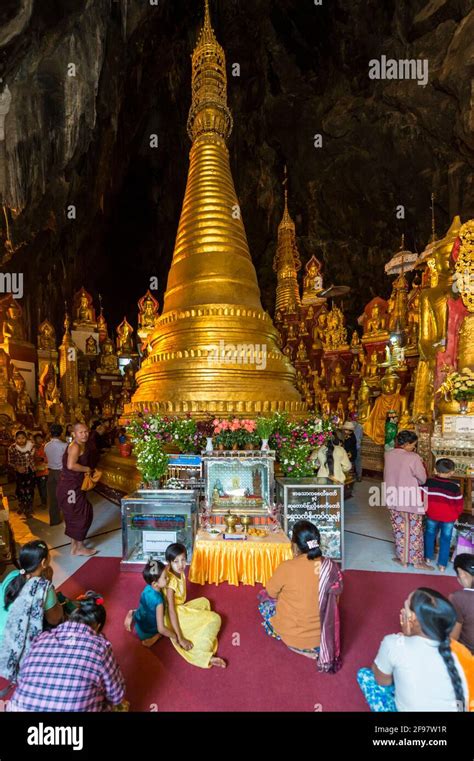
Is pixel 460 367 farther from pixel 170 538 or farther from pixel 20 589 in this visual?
pixel 20 589

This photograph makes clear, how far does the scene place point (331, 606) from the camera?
8.72ft

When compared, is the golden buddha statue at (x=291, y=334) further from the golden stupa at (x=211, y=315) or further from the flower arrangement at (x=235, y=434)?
the flower arrangement at (x=235, y=434)

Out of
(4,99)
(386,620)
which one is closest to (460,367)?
(386,620)

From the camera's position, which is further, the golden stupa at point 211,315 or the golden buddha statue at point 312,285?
the golden buddha statue at point 312,285

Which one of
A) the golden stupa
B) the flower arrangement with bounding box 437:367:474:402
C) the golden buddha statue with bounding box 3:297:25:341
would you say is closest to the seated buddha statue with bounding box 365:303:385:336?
the golden stupa

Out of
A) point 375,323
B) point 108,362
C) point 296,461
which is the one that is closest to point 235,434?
point 296,461

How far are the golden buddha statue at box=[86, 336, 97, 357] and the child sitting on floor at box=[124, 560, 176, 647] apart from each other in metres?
16.1

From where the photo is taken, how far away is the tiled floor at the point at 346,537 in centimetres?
452

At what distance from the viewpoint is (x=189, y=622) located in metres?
3.04

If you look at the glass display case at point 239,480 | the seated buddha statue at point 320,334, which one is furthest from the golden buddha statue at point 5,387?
the seated buddha statue at point 320,334

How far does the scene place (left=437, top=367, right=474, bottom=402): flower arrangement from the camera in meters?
5.87

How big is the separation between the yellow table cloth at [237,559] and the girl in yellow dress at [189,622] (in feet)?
2.22

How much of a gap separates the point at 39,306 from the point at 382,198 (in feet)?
59.9

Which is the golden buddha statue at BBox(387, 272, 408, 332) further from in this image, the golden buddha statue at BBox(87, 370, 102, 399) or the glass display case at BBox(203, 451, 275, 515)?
the golden buddha statue at BBox(87, 370, 102, 399)
